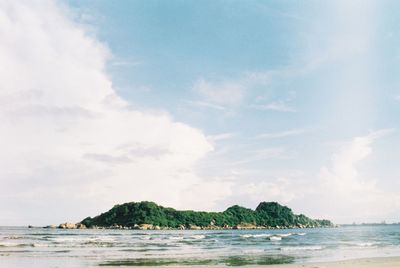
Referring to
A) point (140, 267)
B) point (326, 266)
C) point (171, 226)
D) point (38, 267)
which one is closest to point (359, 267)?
point (326, 266)

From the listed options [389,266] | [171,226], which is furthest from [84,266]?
[171,226]

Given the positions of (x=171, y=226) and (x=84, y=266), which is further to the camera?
(x=171, y=226)

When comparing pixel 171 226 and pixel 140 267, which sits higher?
pixel 171 226

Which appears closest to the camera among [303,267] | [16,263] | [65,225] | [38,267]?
[303,267]

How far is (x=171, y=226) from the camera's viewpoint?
640 ft

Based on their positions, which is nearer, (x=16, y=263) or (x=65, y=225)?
(x=16, y=263)

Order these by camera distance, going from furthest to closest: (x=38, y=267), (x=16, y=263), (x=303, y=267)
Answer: (x=16, y=263) < (x=38, y=267) < (x=303, y=267)

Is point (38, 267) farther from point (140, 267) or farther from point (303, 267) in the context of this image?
point (303, 267)

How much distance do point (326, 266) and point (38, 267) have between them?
17007 millimetres

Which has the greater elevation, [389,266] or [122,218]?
[122,218]

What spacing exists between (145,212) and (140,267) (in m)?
177

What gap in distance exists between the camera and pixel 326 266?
2466 centimetres

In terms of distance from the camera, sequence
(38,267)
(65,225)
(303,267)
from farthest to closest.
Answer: (65,225) → (38,267) → (303,267)

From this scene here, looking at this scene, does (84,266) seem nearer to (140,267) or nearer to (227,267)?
(140,267)
